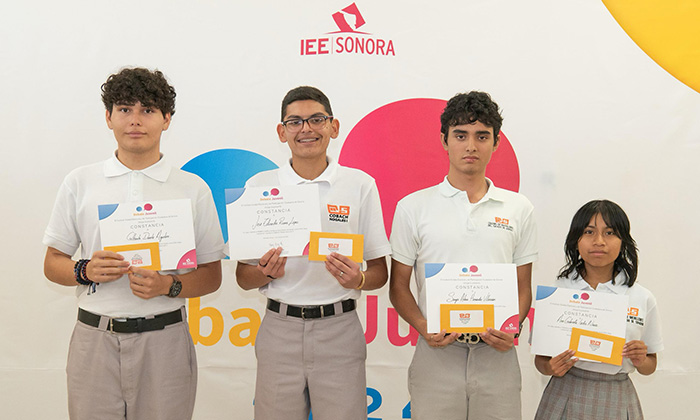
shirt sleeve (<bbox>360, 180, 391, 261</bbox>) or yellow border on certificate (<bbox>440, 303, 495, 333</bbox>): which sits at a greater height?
shirt sleeve (<bbox>360, 180, 391, 261</bbox>)

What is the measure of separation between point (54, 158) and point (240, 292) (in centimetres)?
146

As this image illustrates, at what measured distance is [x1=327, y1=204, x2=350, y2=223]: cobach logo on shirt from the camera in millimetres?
2383

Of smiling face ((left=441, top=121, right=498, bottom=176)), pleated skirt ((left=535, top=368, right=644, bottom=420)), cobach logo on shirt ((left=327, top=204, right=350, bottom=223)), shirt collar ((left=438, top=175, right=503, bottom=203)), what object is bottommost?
pleated skirt ((left=535, top=368, right=644, bottom=420))

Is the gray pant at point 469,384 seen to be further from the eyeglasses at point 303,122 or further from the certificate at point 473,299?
the eyeglasses at point 303,122

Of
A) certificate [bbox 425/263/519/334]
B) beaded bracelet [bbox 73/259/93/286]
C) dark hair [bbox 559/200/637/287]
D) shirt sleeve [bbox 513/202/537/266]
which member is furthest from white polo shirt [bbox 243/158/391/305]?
dark hair [bbox 559/200/637/287]

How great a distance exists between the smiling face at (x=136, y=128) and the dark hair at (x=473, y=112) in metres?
1.27

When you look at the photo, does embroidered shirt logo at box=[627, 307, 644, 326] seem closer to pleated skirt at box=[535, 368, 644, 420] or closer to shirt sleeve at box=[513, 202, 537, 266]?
pleated skirt at box=[535, 368, 644, 420]

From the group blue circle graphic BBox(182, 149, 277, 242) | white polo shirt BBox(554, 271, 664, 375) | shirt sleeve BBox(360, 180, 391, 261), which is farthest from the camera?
blue circle graphic BBox(182, 149, 277, 242)

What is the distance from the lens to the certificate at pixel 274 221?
227cm

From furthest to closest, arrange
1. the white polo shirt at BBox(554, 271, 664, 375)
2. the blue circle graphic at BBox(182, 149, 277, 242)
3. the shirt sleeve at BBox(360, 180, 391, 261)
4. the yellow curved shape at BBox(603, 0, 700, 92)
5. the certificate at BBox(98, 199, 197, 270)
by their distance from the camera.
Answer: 1. the blue circle graphic at BBox(182, 149, 277, 242)
2. the yellow curved shape at BBox(603, 0, 700, 92)
3. the shirt sleeve at BBox(360, 180, 391, 261)
4. the white polo shirt at BBox(554, 271, 664, 375)
5. the certificate at BBox(98, 199, 197, 270)

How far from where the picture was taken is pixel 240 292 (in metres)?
3.47

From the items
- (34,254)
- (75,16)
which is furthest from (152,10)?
(34,254)

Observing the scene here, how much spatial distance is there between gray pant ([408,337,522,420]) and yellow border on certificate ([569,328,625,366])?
0.26 m

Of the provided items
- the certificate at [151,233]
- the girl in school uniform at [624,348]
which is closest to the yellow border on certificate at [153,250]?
the certificate at [151,233]
